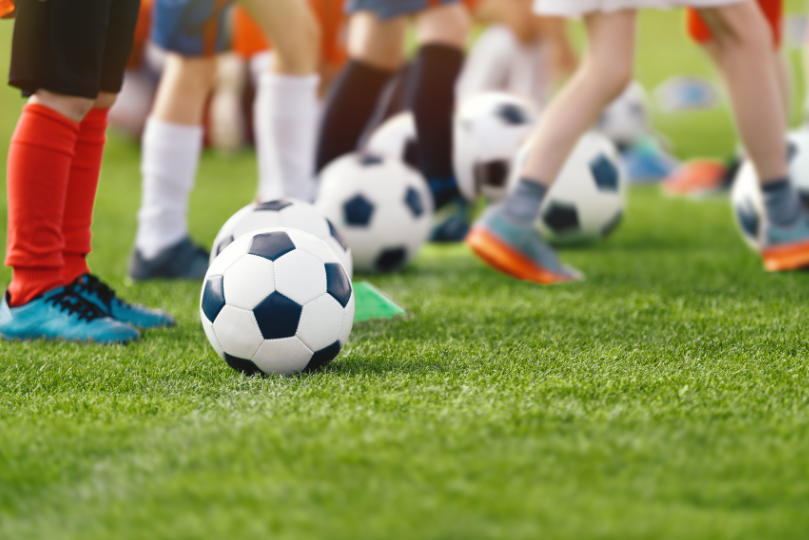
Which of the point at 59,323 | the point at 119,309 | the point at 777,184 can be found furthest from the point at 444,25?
the point at 59,323

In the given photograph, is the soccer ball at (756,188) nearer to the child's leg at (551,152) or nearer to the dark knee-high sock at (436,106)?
the child's leg at (551,152)

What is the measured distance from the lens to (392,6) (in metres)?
3.87

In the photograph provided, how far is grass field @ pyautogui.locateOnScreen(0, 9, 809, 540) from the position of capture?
1.28 m

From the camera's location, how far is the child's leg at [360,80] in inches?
161

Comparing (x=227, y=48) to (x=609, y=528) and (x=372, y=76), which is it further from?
(x=609, y=528)

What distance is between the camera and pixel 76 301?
2.50 m

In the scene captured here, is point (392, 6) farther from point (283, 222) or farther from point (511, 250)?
point (283, 222)

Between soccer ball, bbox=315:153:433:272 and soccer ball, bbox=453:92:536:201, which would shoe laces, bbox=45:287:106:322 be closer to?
soccer ball, bbox=315:153:433:272

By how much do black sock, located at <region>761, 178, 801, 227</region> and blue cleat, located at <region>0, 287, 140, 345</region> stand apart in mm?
2335

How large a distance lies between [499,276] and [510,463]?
83.8 inches

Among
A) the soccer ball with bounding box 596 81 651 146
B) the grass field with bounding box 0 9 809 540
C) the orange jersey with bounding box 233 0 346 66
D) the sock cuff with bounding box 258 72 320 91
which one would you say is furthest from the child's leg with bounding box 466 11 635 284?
the soccer ball with bounding box 596 81 651 146

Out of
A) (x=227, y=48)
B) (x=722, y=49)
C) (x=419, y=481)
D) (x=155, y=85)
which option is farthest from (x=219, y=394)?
(x=155, y=85)

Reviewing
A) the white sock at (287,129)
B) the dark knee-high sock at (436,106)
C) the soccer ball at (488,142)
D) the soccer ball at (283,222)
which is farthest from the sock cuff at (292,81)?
the soccer ball at (283,222)

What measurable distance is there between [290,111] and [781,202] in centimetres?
197
